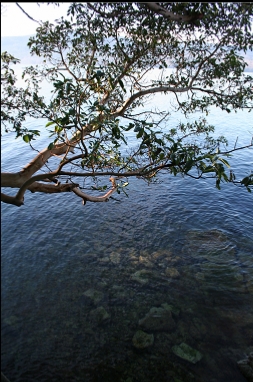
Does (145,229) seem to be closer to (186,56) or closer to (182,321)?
(182,321)

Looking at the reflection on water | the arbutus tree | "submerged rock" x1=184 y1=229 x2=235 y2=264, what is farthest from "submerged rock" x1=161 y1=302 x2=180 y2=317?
the arbutus tree

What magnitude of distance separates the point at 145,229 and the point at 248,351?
887 cm

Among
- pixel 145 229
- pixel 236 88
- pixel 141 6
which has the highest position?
pixel 141 6

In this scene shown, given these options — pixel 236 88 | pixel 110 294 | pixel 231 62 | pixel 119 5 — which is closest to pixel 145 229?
pixel 110 294

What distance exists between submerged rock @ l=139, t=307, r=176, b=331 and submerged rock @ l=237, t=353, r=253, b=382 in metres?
2.51

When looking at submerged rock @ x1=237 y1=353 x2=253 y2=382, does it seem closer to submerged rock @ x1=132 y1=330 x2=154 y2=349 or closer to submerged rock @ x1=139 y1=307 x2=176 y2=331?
submerged rock @ x1=139 y1=307 x2=176 y2=331

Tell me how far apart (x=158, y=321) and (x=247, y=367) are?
3.20 metres

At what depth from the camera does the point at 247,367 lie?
29.5 feet

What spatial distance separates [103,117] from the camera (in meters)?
7.93

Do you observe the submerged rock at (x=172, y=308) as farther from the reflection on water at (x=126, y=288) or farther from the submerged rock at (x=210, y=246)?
the submerged rock at (x=210, y=246)

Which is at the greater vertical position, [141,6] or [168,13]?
[141,6]

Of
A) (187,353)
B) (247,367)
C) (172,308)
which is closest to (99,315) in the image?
(172,308)

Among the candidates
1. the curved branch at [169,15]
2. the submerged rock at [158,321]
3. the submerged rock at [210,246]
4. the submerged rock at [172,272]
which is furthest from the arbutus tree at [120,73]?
the submerged rock at [210,246]

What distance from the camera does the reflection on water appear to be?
9.05 m
